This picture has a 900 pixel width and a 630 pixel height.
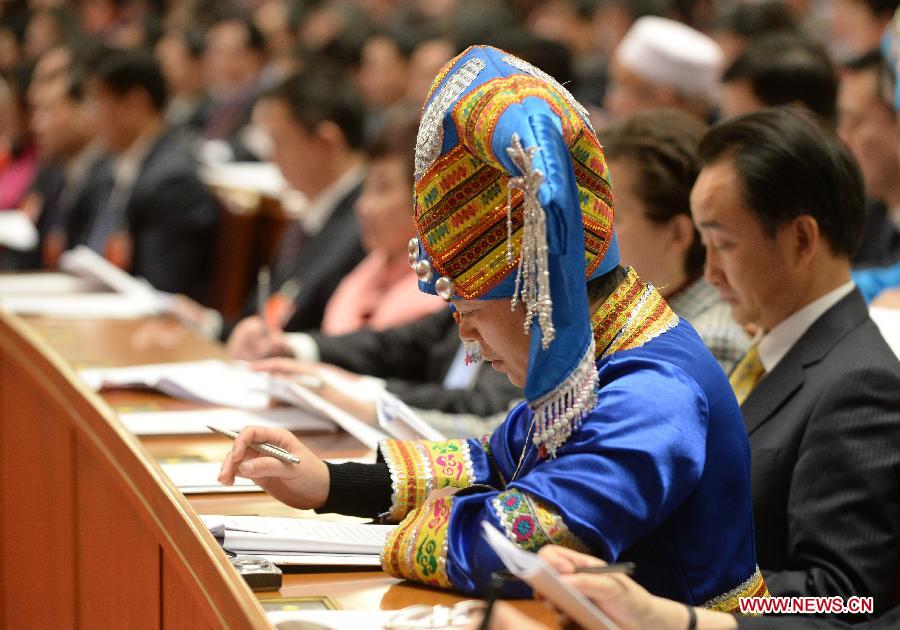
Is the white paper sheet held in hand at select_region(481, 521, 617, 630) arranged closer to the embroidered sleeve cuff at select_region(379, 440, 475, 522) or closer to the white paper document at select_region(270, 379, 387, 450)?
the embroidered sleeve cuff at select_region(379, 440, 475, 522)

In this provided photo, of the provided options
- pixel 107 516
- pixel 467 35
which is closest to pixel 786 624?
pixel 107 516

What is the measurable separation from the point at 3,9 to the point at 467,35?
6717mm

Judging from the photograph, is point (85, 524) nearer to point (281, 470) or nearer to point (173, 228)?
point (281, 470)

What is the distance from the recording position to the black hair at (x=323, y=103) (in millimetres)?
4156

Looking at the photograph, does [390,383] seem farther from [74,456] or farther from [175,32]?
[175,32]

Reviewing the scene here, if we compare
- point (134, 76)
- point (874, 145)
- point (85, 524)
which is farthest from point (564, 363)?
point (134, 76)

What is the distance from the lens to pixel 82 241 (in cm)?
568

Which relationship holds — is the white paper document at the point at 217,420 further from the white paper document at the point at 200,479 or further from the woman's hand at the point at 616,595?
the woman's hand at the point at 616,595

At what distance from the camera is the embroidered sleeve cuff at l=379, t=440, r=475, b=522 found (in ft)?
5.24

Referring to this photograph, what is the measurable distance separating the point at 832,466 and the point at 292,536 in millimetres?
687

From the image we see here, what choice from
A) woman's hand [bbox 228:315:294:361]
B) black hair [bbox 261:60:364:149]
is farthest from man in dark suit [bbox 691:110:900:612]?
black hair [bbox 261:60:364:149]

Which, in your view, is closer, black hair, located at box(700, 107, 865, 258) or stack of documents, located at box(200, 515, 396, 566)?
stack of documents, located at box(200, 515, 396, 566)

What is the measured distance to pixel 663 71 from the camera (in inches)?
164

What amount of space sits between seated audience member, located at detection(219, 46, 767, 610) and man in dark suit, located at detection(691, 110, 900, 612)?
283 millimetres
